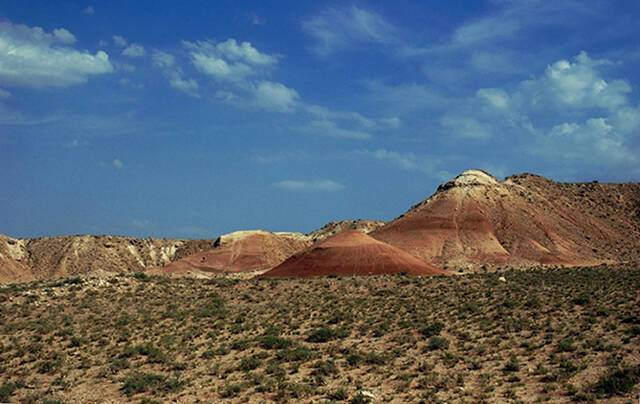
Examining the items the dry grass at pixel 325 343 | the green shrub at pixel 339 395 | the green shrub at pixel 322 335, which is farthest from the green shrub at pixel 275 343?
the green shrub at pixel 339 395

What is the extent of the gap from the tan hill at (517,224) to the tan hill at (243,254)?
2664 cm

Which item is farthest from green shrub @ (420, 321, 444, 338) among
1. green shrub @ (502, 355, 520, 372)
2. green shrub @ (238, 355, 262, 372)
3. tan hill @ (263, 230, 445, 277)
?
tan hill @ (263, 230, 445, 277)

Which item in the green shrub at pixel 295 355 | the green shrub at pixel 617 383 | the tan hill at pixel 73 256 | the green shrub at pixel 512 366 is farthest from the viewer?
the tan hill at pixel 73 256

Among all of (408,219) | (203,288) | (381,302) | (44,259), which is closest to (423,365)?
(381,302)

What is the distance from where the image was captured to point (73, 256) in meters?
127

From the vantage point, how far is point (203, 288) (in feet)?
152

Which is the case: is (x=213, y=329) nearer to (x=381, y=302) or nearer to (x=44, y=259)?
(x=381, y=302)

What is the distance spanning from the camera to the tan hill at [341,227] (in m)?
141

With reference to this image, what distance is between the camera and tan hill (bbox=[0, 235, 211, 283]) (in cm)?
12150

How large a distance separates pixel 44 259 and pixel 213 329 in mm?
107854

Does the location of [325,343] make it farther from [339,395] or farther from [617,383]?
[617,383]

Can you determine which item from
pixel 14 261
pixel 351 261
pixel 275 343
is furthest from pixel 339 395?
pixel 14 261

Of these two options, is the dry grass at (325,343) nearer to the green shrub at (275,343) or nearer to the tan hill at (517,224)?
the green shrub at (275,343)

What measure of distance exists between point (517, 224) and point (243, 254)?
51.9 m
